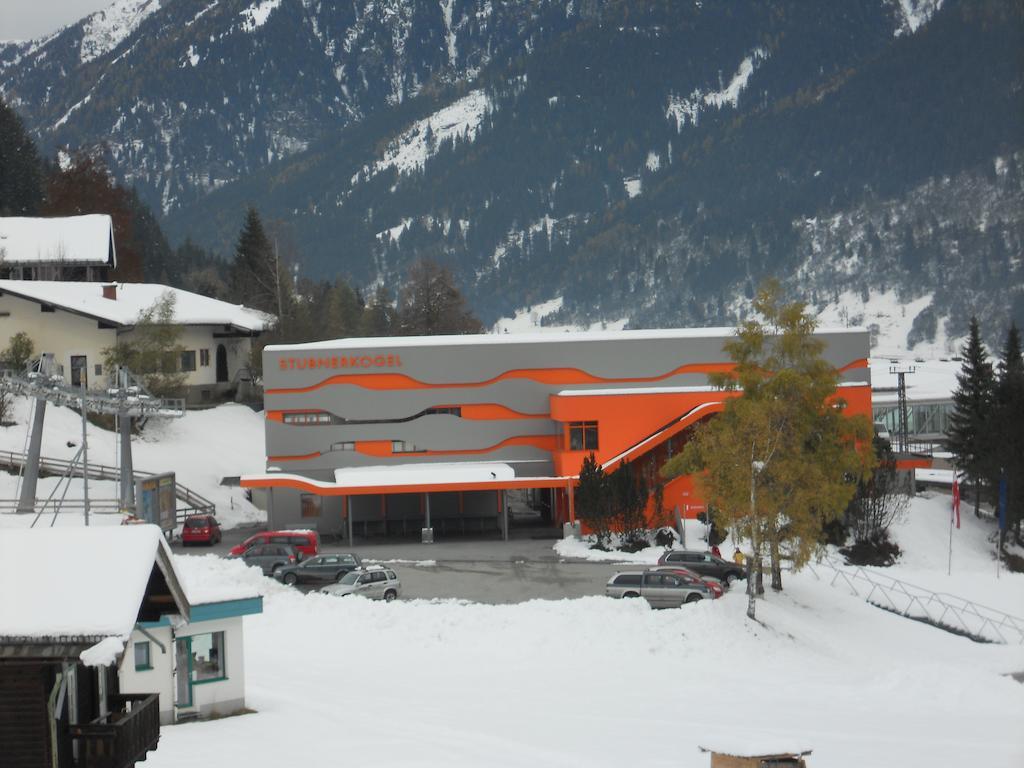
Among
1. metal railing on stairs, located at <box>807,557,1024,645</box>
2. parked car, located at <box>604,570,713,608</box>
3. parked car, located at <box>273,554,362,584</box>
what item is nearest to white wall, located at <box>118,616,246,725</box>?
parked car, located at <box>273,554,362,584</box>

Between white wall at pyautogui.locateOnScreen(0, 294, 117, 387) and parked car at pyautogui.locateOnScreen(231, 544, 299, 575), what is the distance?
27.4 m

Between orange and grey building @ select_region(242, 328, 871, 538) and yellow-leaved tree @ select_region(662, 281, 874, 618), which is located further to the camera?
orange and grey building @ select_region(242, 328, 871, 538)

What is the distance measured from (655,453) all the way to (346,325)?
139ft

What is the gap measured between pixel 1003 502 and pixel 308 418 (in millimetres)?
29593

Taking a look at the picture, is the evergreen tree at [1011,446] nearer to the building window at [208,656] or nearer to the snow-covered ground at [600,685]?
the snow-covered ground at [600,685]

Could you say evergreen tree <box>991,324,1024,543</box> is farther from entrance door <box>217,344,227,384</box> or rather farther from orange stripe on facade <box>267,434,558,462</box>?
entrance door <box>217,344,227,384</box>

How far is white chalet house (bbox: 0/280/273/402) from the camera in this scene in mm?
64438

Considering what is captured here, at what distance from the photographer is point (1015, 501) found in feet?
183

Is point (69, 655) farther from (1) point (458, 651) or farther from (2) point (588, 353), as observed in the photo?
(2) point (588, 353)

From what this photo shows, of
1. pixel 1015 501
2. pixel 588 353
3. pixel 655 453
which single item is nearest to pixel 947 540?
pixel 1015 501

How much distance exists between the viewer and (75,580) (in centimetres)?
1359

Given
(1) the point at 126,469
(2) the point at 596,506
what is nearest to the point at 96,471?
(1) the point at 126,469

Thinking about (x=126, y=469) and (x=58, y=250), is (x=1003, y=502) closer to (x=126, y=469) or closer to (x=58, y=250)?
(x=126, y=469)

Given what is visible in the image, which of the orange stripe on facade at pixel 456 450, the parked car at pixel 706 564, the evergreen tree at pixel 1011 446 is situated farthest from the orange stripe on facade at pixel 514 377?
the parked car at pixel 706 564
